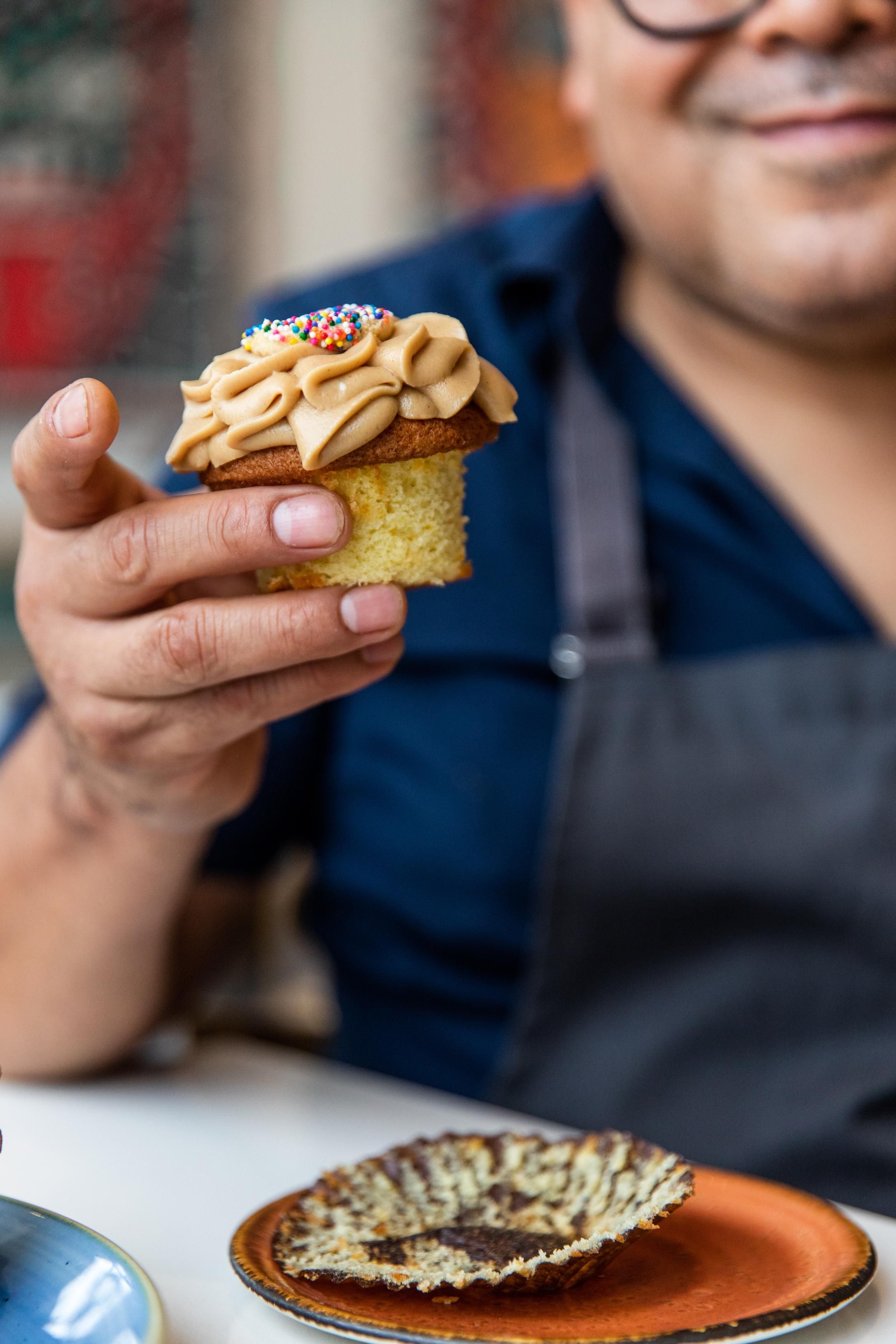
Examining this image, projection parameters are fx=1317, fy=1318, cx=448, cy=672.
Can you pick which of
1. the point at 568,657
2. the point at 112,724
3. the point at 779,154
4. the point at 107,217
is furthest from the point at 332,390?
the point at 107,217

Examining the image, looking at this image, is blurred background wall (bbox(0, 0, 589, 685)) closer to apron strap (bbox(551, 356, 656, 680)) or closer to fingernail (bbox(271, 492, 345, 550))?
apron strap (bbox(551, 356, 656, 680))

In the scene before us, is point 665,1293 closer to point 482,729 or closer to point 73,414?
point 73,414

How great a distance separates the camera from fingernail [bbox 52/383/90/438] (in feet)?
2.63

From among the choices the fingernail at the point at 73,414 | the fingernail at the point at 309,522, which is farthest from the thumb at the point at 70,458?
the fingernail at the point at 309,522

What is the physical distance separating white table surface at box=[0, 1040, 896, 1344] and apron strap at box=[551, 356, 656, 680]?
486 mm

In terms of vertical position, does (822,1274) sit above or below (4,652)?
above

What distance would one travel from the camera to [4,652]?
265 centimetres

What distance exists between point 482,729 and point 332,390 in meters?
0.67

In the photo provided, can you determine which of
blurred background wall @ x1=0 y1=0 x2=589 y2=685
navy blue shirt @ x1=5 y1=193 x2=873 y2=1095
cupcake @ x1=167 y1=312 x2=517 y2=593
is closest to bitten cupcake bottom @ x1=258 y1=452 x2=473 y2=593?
cupcake @ x1=167 y1=312 x2=517 y2=593

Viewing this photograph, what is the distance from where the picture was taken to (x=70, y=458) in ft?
2.68

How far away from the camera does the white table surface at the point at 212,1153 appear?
0.77 m

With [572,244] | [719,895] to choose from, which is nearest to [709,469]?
[572,244]

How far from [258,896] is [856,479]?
0.89m

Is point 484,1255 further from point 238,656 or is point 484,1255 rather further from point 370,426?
point 370,426
